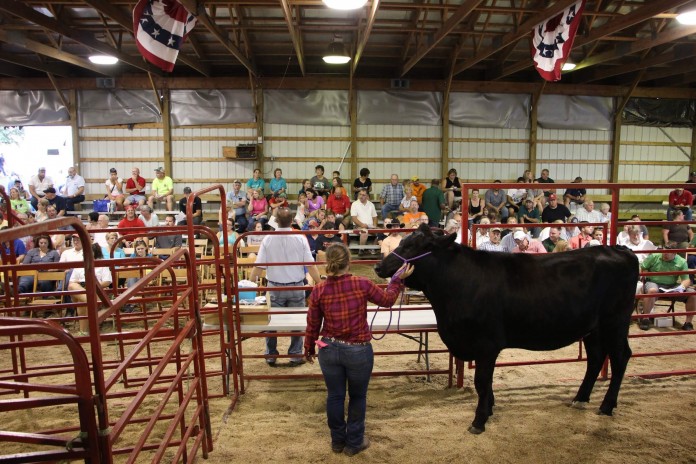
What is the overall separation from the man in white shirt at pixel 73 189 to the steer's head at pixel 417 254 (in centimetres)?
1188

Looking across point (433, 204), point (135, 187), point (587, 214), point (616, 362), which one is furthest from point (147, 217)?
point (587, 214)

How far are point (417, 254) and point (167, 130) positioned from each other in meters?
11.6

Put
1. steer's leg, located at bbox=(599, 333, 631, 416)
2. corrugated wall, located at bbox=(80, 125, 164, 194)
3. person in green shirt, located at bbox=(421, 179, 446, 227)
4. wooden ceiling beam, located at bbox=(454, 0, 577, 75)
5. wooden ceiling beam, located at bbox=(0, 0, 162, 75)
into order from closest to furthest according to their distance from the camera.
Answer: steer's leg, located at bbox=(599, 333, 631, 416) → wooden ceiling beam, located at bbox=(454, 0, 577, 75) → wooden ceiling beam, located at bbox=(0, 0, 162, 75) → person in green shirt, located at bbox=(421, 179, 446, 227) → corrugated wall, located at bbox=(80, 125, 164, 194)

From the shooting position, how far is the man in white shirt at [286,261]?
17.2 ft

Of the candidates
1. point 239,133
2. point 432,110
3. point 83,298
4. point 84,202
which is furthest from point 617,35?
point 84,202

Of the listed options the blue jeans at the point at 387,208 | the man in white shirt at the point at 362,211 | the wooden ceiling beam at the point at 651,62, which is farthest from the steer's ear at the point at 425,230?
the wooden ceiling beam at the point at 651,62

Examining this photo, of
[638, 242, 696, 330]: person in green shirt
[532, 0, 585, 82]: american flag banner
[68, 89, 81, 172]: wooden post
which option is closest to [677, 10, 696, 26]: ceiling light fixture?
[532, 0, 585, 82]: american flag banner

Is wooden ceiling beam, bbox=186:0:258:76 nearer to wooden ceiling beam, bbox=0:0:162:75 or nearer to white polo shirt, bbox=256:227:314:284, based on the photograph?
wooden ceiling beam, bbox=0:0:162:75

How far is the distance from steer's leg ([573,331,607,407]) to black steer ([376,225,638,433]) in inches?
7.0

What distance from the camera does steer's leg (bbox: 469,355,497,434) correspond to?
4.10m

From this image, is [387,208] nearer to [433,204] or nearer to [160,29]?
[433,204]

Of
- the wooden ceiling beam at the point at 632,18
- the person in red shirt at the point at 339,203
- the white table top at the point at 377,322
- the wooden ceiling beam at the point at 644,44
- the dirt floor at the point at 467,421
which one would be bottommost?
the dirt floor at the point at 467,421

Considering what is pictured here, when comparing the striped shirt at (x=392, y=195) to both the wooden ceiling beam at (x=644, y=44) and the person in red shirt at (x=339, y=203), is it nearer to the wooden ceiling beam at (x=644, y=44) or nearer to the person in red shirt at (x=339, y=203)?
the person in red shirt at (x=339, y=203)

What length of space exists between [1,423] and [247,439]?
2.28 meters
